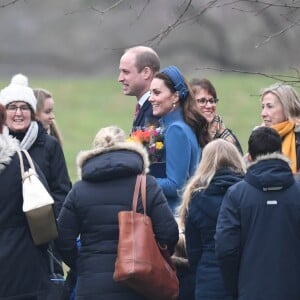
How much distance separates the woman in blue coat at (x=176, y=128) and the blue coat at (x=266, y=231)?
1.05 m

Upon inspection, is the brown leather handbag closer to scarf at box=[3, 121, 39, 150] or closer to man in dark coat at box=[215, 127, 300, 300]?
man in dark coat at box=[215, 127, 300, 300]

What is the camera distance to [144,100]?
861cm

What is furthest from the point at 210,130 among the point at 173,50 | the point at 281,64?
the point at 173,50

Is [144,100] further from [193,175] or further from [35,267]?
[35,267]

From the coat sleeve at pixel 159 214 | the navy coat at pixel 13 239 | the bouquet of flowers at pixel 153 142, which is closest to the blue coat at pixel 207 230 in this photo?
the coat sleeve at pixel 159 214

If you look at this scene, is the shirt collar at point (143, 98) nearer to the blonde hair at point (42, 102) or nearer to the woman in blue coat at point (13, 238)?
the blonde hair at point (42, 102)

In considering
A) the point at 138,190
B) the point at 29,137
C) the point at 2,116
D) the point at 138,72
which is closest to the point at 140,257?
the point at 138,190

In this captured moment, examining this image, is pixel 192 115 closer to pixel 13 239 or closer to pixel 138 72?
pixel 138 72

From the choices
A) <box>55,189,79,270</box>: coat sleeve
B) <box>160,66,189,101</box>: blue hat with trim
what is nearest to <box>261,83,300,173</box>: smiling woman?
<box>160,66,189,101</box>: blue hat with trim

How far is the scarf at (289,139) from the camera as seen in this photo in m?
8.36

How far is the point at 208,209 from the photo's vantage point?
7273 millimetres

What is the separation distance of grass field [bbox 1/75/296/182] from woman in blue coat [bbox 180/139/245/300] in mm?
24859

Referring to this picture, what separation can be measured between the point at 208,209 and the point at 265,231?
473 millimetres

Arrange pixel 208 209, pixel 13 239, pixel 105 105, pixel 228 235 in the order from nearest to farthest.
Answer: pixel 228 235
pixel 208 209
pixel 13 239
pixel 105 105
